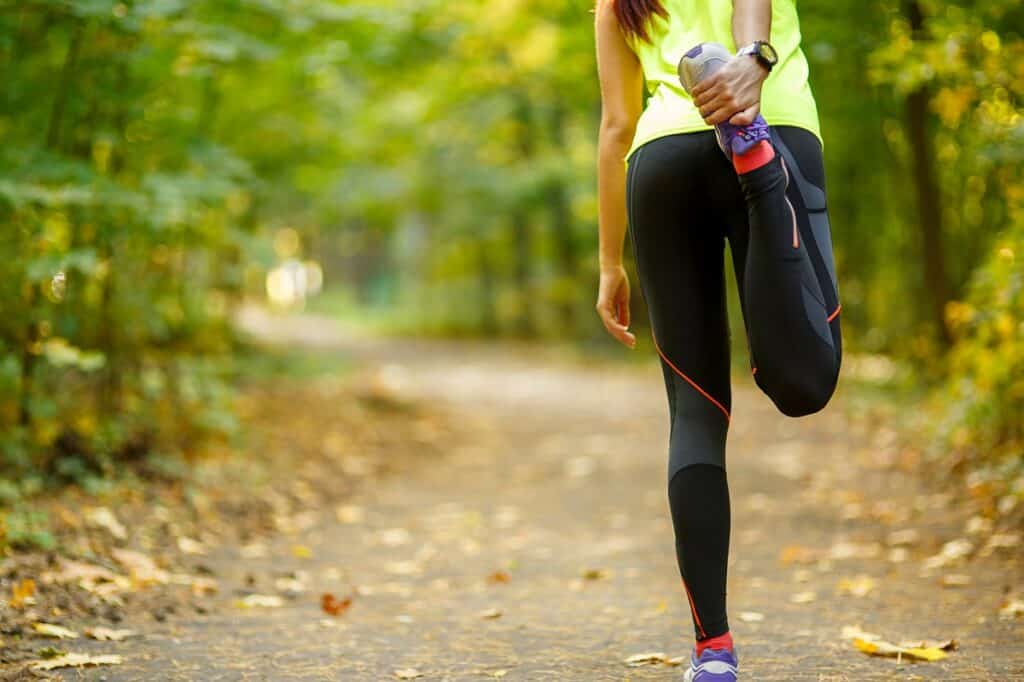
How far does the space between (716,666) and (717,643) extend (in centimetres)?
5

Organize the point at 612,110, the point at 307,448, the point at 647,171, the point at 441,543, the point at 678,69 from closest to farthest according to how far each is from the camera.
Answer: the point at 678,69 → the point at 647,171 → the point at 612,110 → the point at 441,543 → the point at 307,448

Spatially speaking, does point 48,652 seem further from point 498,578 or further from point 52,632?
point 498,578

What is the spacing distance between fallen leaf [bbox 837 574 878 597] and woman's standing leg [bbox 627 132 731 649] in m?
1.61

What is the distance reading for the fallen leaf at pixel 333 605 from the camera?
3682 millimetres

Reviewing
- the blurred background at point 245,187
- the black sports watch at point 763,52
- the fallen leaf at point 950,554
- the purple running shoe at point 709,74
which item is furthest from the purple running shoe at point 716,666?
the blurred background at point 245,187

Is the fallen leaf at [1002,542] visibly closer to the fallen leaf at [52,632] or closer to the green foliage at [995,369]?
the green foliage at [995,369]

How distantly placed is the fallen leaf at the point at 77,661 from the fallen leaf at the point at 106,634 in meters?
0.22

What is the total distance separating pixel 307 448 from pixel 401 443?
4.55 feet

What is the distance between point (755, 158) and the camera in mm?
2086

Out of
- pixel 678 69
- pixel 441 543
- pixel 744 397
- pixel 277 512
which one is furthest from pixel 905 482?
pixel 744 397

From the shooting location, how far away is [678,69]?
83.9 inches

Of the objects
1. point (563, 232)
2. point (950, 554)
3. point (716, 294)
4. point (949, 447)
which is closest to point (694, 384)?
point (716, 294)

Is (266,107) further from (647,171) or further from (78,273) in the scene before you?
(647,171)

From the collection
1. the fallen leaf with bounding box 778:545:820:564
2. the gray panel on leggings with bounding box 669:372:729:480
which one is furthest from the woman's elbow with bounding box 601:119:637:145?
the fallen leaf with bounding box 778:545:820:564
